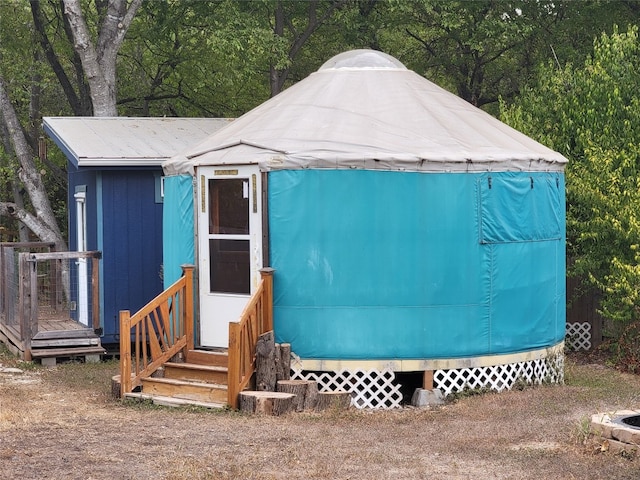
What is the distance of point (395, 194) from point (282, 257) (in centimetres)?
121

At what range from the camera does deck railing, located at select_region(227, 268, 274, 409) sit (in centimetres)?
926

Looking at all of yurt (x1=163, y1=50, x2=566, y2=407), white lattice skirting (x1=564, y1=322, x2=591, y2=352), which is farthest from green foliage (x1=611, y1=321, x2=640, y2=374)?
yurt (x1=163, y1=50, x2=566, y2=407)

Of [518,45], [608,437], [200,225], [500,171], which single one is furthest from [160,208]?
[518,45]

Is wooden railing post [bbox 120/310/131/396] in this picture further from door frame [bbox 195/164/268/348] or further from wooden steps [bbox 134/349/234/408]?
door frame [bbox 195/164/268/348]

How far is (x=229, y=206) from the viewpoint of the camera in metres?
10.4

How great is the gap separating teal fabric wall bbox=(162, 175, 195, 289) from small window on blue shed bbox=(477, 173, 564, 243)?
2.90m

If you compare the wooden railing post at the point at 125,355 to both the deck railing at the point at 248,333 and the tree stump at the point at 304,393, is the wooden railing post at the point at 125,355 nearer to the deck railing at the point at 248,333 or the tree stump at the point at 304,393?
the deck railing at the point at 248,333

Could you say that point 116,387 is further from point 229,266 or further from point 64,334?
point 64,334

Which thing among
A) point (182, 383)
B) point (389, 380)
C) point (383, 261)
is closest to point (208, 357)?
point (182, 383)

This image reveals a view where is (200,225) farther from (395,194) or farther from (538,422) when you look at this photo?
(538,422)

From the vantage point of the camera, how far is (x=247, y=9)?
17.9 meters

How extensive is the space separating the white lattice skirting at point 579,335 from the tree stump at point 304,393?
6505 millimetres

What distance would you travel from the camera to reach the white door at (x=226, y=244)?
1019cm

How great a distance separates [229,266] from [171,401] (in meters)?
1.53
